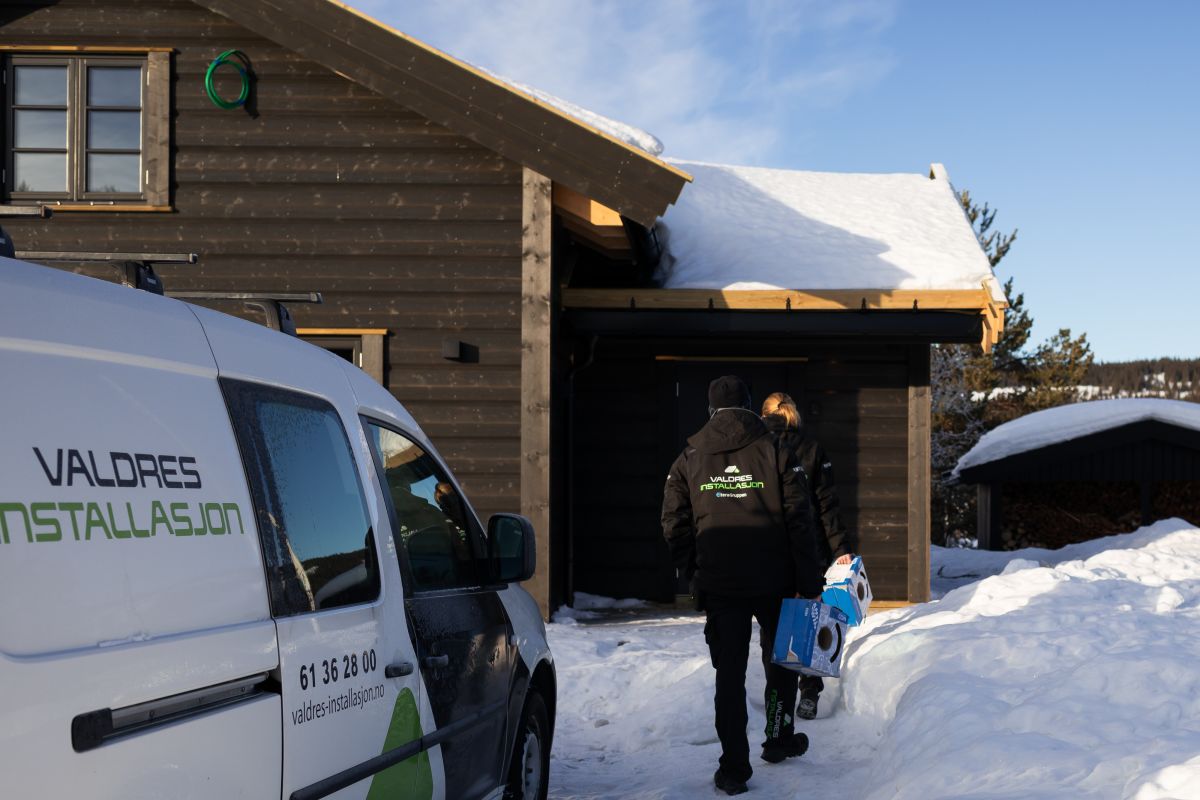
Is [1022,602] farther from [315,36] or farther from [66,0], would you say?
[66,0]

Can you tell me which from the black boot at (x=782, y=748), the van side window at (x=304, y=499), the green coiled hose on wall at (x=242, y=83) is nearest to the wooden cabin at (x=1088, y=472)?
the green coiled hose on wall at (x=242, y=83)

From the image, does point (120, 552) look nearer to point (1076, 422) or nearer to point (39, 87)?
point (39, 87)

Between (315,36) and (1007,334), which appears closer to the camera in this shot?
(315,36)

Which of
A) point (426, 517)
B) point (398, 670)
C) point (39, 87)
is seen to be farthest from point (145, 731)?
point (39, 87)

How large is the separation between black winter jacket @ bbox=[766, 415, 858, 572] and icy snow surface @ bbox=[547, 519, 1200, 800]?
26.5 inches

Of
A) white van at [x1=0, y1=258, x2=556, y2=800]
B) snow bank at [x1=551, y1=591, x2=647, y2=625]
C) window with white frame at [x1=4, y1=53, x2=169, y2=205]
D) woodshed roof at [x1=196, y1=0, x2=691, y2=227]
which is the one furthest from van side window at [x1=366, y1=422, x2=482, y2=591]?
window with white frame at [x1=4, y1=53, x2=169, y2=205]

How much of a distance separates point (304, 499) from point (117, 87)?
332 inches

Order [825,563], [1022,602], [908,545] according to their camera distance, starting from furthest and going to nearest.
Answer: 1. [908,545]
2. [1022,602]
3. [825,563]

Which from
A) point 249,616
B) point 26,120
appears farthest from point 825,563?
point 26,120

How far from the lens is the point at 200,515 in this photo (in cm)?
246

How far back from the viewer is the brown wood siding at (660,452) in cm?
1191

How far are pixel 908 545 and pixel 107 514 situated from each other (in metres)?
10.4

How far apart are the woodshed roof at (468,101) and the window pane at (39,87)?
1338 millimetres

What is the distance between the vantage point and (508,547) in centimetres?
417
